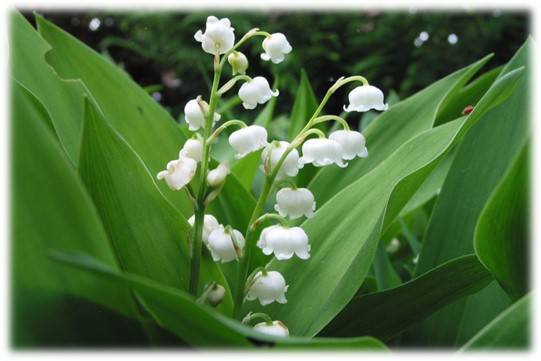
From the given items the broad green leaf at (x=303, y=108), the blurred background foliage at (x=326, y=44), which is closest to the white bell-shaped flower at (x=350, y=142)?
the broad green leaf at (x=303, y=108)

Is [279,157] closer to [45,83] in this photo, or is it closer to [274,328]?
[274,328]

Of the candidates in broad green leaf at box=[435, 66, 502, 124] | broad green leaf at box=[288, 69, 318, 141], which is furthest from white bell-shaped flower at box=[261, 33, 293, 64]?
broad green leaf at box=[288, 69, 318, 141]

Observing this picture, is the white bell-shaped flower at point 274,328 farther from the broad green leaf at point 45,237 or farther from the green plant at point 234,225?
the broad green leaf at point 45,237

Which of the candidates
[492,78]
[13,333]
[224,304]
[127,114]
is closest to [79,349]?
[13,333]

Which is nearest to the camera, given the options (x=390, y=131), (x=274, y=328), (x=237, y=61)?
(x=274, y=328)

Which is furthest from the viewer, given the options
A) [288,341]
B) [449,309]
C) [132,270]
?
[449,309]

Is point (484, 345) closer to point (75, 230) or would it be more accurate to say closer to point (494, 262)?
point (494, 262)

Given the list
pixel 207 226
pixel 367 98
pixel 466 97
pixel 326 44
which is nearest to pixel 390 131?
pixel 466 97
